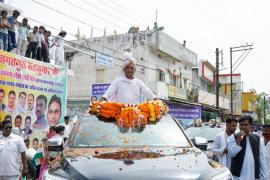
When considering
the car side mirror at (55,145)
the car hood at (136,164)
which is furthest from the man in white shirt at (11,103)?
the car hood at (136,164)

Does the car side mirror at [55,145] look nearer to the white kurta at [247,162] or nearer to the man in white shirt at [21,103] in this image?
the white kurta at [247,162]

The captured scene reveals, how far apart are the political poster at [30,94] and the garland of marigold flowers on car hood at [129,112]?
7.20 metres

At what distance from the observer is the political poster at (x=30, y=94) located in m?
12.3

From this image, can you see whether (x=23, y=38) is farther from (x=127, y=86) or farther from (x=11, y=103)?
(x=127, y=86)

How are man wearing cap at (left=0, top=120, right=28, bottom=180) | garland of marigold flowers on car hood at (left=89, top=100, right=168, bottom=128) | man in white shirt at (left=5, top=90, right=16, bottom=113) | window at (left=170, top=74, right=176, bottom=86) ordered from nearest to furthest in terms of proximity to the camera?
garland of marigold flowers on car hood at (left=89, top=100, right=168, bottom=128) < man wearing cap at (left=0, top=120, right=28, bottom=180) < man in white shirt at (left=5, top=90, right=16, bottom=113) < window at (left=170, top=74, right=176, bottom=86)

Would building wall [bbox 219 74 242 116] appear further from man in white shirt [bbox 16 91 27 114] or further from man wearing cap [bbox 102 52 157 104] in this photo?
man wearing cap [bbox 102 52 157 104]

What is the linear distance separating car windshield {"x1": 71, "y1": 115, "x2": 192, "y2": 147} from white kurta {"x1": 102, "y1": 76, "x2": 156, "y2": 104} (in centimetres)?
130

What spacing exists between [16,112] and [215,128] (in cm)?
594

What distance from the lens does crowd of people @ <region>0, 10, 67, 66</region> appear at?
42.5ft

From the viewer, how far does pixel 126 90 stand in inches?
263

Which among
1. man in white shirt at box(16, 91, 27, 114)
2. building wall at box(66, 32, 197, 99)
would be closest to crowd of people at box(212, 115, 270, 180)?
man in white shirt at box(16, 91, 27, 114)

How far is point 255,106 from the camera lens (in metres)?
74.1

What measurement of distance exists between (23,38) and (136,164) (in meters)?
11.2

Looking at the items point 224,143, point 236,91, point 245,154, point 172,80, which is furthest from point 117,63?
point 236,91
